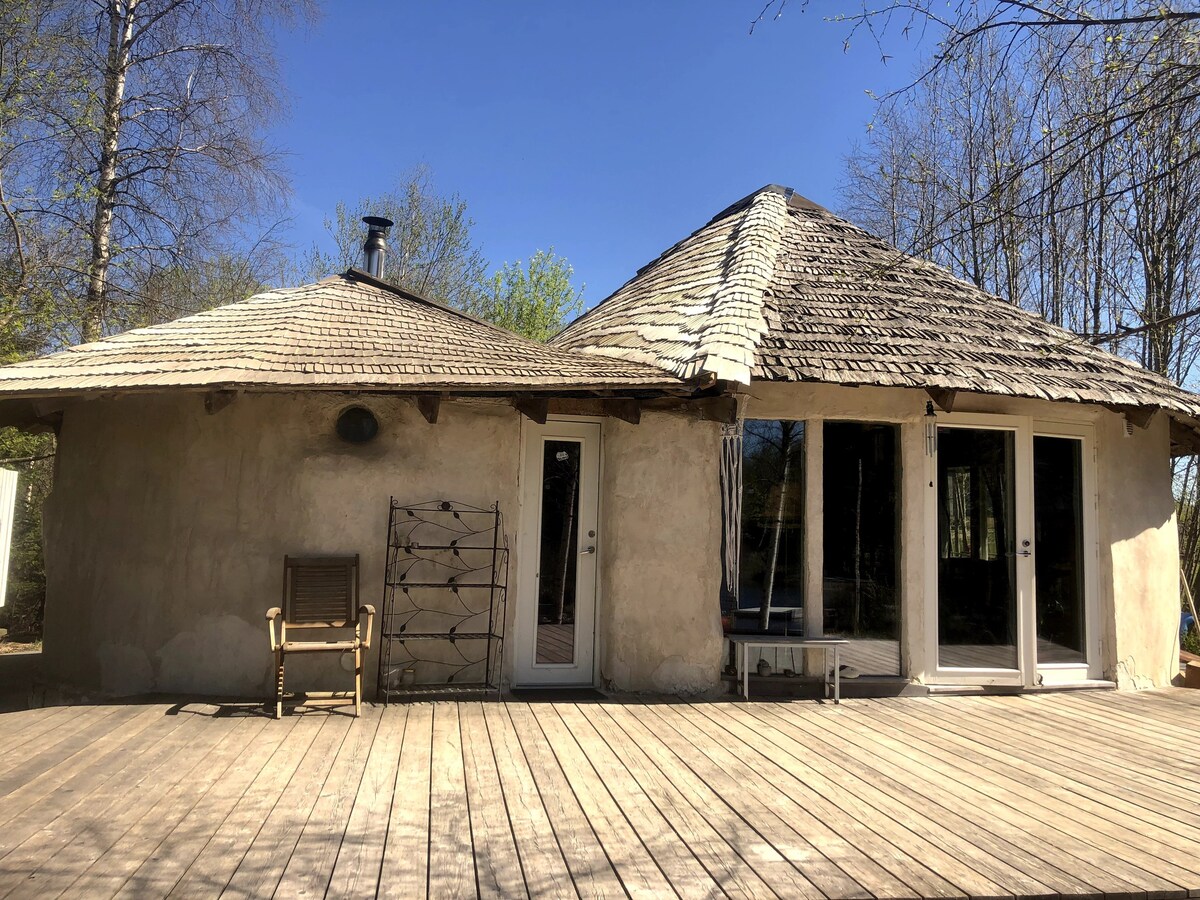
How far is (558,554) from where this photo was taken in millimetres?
6590

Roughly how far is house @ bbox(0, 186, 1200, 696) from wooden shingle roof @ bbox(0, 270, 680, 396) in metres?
0.04


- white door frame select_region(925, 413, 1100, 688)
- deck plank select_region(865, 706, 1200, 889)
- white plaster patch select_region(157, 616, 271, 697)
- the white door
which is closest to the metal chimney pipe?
the white door

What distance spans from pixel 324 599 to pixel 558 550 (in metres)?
1.98

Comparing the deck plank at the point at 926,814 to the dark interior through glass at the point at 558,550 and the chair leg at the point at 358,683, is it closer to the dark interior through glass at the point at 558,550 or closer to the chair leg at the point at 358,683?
the dark interior through glass at the point at 558,550

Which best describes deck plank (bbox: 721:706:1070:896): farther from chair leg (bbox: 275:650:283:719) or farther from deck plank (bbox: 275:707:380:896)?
chair leg (bbox: 275:650:283:719)

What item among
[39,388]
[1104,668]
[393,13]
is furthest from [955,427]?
[393,13]

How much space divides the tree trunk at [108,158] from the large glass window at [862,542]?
11303 mm

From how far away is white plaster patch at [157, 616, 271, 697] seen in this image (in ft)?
19.1

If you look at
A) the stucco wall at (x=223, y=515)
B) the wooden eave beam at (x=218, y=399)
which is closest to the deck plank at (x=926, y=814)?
the stucco wall at (x=223, y=515)

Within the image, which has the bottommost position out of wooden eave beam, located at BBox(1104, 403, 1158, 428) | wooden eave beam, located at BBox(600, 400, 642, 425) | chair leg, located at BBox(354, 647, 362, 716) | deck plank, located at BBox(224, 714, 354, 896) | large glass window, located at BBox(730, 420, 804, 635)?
deck plank, located at BBox(224, 714, 354, 896)

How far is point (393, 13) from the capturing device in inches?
424

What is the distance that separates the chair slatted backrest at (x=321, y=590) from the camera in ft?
18.8

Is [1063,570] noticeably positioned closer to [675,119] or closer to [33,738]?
[675,119]

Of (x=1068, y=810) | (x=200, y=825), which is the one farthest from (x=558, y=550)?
(x=1068, y=810)
